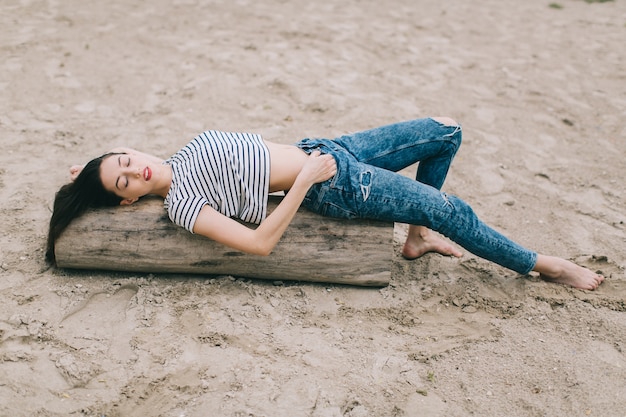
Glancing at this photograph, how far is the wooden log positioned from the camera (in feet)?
11.2

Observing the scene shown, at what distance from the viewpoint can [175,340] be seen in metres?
3.15

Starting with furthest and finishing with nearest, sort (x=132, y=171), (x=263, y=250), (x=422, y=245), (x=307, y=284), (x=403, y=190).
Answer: (x=422, y=245)
(x=307, y=284)
(x=403, y=190)
(x=132, y=171)
(x=263, y=250)

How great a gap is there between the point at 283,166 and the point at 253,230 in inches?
17.0

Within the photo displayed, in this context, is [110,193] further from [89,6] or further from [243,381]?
[89,6]

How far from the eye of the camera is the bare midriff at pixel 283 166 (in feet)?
11.1

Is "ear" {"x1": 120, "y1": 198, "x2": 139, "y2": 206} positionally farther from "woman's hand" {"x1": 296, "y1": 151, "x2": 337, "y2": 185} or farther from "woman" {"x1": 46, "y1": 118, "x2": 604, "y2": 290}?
"woman's hand" {"x1": 296, "y1": 151, "x2": 337, "y2": 185}

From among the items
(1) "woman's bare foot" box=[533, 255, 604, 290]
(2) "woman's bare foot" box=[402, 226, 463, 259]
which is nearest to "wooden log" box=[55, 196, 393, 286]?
(2) "woman's bare foot" box=[402, 226, 463, 259]

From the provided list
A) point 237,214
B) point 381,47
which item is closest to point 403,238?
point 237,214

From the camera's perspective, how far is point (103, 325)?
324 cm

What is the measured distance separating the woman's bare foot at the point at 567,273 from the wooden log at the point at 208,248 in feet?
3.09

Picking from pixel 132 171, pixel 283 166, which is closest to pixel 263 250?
pixel 283 166

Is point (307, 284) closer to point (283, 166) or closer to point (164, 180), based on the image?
point (283, 166)

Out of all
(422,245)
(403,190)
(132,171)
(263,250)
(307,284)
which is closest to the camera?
(263,250)

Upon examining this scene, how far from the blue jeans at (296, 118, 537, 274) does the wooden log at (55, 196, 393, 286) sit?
0.12 metres
